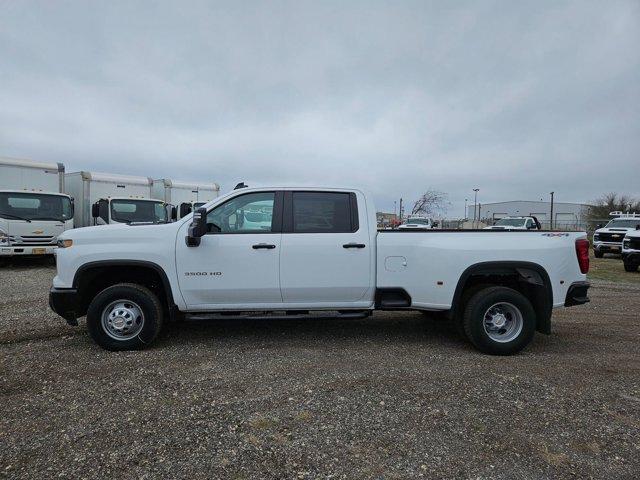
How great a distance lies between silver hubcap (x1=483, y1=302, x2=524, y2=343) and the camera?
15.2 ft

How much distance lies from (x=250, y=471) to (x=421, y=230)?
3.08 metres

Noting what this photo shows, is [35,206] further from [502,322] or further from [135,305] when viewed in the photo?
[502,322]

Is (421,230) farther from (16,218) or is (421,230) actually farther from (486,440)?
(16,218)

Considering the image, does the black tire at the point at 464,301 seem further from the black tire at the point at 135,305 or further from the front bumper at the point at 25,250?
the front bumper at the point at 25,250

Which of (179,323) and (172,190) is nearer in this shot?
(179,323)

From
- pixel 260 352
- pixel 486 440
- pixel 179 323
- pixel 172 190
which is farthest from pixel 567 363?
pixel 172 190

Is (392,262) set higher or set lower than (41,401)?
higher

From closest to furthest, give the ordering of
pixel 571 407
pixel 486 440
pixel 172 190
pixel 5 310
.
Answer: pixel 486 440
pixel 571 407
pixel 5 310
pixel 172 190

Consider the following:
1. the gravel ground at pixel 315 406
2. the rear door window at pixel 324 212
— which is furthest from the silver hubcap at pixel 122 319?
the rear door window at pixel 324 212

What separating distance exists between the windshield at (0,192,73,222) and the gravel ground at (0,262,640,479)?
813 cm

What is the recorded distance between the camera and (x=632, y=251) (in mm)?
12914

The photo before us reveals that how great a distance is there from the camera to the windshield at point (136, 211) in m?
13.7

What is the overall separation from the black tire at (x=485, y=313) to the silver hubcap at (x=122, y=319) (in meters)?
3.66

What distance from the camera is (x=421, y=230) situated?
15.5 feet
